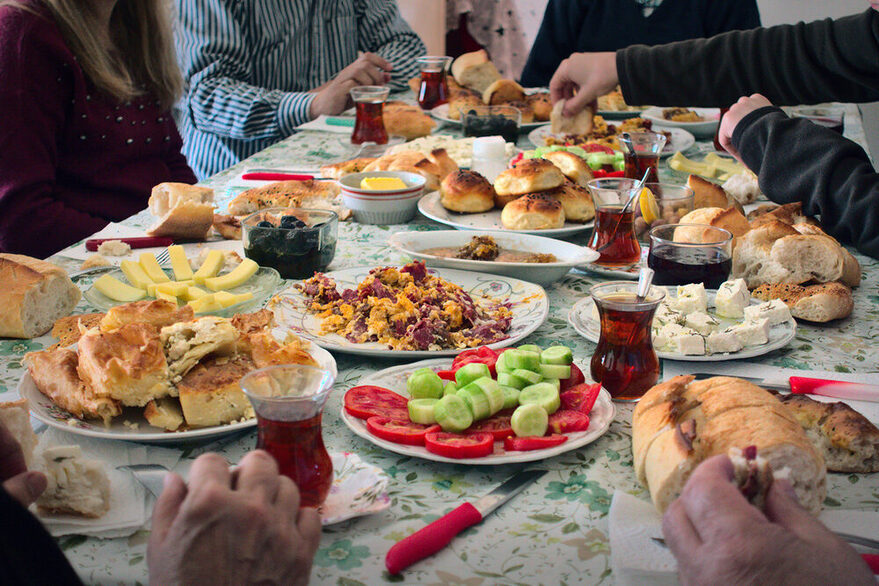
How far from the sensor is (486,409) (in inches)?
47.1

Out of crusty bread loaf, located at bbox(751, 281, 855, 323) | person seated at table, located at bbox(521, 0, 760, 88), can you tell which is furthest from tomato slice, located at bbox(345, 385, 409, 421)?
person seated at table, located at bbox(521, 0, 760, 88)

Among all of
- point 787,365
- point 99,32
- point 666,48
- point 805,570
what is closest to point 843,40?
point 666,48

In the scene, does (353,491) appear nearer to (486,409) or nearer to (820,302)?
(486,409)

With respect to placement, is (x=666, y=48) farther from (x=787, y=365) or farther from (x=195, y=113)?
(x=195, y=113)

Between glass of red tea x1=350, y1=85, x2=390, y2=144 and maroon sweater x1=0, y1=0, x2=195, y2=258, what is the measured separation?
2.78ft

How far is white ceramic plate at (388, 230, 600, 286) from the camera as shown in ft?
6.07

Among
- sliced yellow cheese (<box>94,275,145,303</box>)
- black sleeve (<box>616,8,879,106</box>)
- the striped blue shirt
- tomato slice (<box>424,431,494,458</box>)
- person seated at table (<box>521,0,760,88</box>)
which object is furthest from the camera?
person seated at table (<box>521,0,760,88</box>)

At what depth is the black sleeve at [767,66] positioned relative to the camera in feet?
8.41

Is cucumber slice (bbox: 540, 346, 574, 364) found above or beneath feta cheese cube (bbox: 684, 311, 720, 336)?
above

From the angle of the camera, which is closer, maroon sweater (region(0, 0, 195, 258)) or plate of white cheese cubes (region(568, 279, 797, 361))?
plate of white cheese cubes (region(568, 279, 797, 361))

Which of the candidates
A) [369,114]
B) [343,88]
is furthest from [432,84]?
[369,114]

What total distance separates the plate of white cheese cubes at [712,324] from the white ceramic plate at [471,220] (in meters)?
0.51

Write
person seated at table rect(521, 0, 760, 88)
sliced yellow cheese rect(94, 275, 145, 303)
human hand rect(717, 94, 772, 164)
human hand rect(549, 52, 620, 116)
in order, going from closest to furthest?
sliced yellow cheese rect(94, 275, 145, 303)
human hand rect(717, 94, 772, 164)
human hand rect(549, 52, 620, 116)
person seated at table rect(521, 0, 760, 88)

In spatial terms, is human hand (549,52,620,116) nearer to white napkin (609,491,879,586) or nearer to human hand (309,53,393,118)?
human hand (309,53,393,118)
